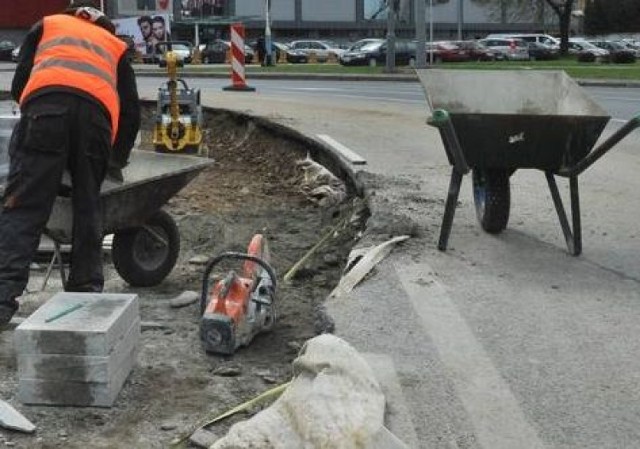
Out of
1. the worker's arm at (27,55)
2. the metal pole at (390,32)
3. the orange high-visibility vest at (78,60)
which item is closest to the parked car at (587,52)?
the metal pole at (390,32)

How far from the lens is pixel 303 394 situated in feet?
11.3

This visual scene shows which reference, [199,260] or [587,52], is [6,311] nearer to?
[199,260]

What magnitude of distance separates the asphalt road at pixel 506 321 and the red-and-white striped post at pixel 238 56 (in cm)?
1229

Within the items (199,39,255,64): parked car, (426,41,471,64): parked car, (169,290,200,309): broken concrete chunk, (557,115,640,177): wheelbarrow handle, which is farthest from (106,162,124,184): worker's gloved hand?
(199,39,255,64): parked car

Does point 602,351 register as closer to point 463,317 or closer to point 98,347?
point 463,317

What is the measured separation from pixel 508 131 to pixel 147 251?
102 inches

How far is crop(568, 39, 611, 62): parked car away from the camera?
49.4m

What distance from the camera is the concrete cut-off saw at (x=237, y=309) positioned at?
182 inches

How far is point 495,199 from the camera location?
269 inches

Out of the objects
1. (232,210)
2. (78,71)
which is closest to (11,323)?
(78,71)

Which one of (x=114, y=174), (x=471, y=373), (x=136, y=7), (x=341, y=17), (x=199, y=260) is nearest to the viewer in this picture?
(x=471, y=373)

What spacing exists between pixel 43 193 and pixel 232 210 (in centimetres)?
472

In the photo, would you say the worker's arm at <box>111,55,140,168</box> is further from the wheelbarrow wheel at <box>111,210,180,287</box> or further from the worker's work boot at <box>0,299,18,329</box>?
the worker's work boot at <box>0,299,18,329</box>

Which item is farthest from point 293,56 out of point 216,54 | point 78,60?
point 78,60
